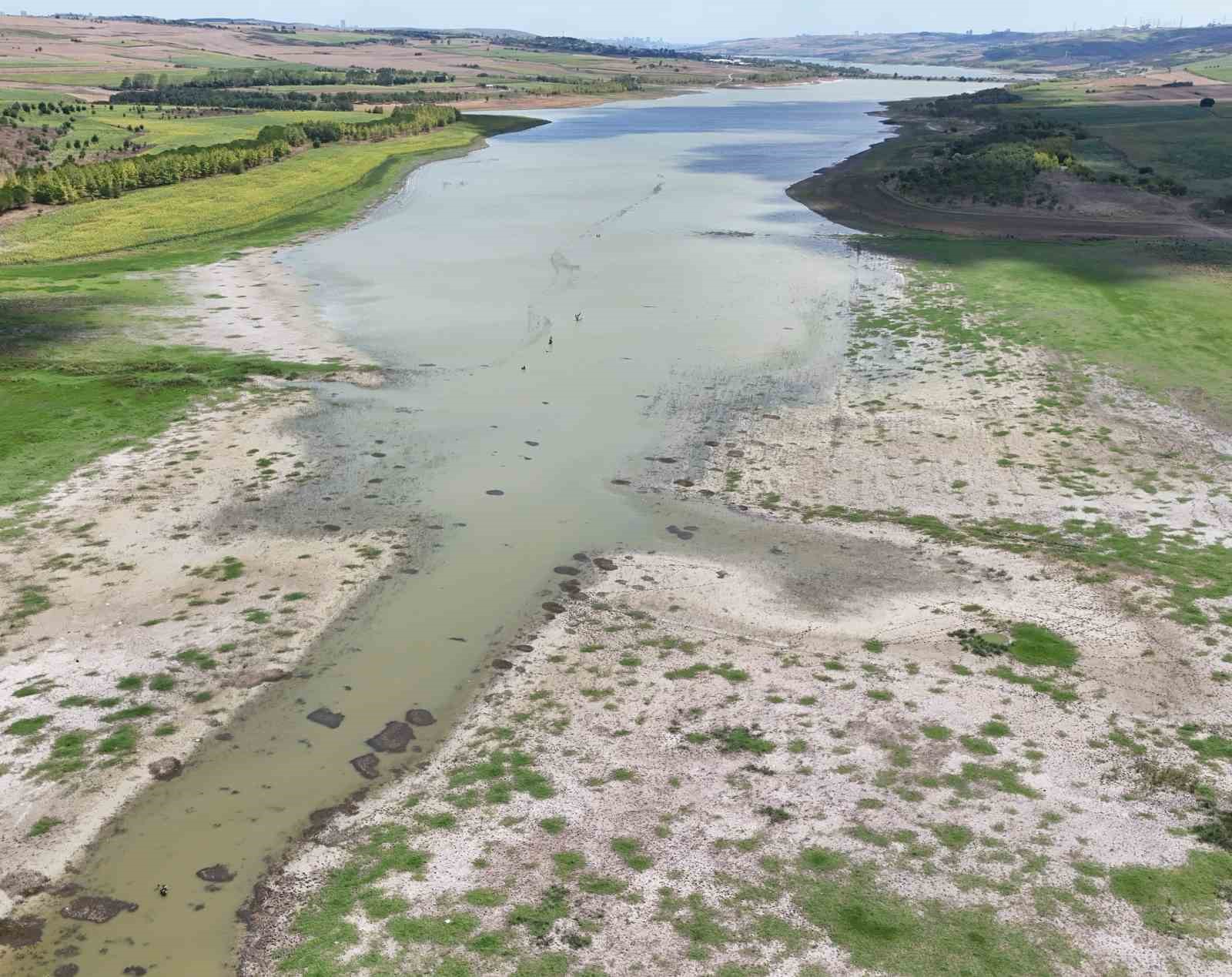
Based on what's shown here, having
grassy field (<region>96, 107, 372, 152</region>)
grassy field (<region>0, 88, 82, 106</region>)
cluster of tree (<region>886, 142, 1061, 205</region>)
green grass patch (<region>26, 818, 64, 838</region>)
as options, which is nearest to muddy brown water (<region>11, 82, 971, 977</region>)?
green grass patch (<region>26, 818, 64, 838</region>)

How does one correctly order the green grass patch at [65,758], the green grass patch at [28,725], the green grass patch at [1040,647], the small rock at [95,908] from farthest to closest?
the green grass patch at [1040,647] < the green grass patch at [28,725] < the green grass patch at [65,758] < the small rock at [95,908]

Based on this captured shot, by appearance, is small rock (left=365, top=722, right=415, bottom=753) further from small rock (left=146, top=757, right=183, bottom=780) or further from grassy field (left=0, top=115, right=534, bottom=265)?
grassy field (left=0, top=115, right=534, bottom=265)

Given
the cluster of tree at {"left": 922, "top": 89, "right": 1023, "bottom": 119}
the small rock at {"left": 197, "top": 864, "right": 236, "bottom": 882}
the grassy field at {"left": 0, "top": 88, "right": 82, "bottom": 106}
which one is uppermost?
the cluster of tree at {"left": 922, "top": 89, "right": 1023, "bottom": 119}

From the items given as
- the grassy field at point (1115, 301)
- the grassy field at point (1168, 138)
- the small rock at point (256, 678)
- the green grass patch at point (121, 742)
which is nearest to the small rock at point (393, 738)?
the small rock at point (256, 678)

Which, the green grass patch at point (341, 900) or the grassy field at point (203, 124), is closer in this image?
the green grass patch at point (341, 900)

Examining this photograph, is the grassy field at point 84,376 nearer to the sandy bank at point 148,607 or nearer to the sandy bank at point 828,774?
the sandy bank at point 148,607

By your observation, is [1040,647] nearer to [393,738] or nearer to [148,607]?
[393,738]

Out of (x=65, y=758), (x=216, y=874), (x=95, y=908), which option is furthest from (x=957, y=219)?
(x=95, y=908)
